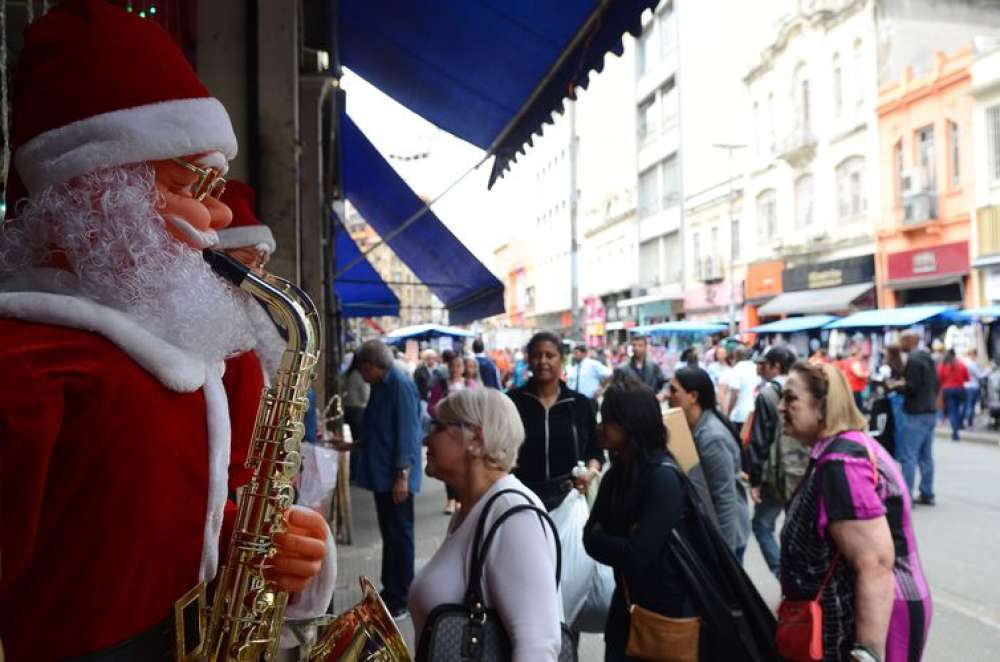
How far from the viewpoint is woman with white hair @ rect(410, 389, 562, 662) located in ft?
7.34

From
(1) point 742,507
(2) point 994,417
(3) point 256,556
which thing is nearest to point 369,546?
(1) point 742,507

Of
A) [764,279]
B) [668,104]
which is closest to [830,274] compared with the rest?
A: [764,279]

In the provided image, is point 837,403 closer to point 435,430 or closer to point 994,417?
point 435,430

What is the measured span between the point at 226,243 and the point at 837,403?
2.45 m

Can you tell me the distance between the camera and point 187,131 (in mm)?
1604

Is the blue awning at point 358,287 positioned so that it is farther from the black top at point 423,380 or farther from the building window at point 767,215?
the building window at point 767,215

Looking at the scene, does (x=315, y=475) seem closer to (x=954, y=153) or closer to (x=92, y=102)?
(x=92, y=102)

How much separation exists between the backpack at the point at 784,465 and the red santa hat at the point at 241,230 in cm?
361

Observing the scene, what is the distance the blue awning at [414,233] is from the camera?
880cm

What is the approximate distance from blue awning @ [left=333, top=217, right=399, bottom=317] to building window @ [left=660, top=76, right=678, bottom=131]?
30.0 m

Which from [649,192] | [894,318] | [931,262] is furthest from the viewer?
[649,192]

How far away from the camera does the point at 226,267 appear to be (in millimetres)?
1607

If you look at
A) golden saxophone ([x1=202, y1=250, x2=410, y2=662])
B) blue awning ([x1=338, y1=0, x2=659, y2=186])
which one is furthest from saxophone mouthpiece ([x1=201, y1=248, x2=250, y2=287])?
blue awning ([x1=338, y1=0, x2=659, y2=186])

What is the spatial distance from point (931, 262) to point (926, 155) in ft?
11.0
